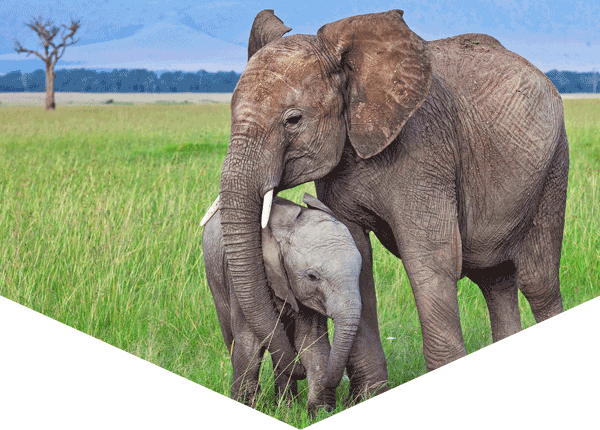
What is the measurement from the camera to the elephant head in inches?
121

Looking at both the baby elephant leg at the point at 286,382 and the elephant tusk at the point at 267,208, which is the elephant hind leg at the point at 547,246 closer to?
the baby elephant leg at the point at 286,382

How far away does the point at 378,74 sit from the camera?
329 cm

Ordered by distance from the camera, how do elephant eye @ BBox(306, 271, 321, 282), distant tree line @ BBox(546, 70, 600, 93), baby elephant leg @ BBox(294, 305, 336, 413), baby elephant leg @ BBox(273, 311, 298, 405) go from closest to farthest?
elephant eye @ BBox(306, 271, 321, 282), baby elephant leg @ BBox(294, 305, 336, 413), baby elephant leg @ BBox(273, 311, 298, 405), distant tree line @ BBox(546, 70, 600, 93)

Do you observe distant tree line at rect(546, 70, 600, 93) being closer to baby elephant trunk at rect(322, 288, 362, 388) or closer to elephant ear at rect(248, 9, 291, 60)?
elephant ear at rect(248, 9, 291, 60)

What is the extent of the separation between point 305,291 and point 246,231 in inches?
13.6

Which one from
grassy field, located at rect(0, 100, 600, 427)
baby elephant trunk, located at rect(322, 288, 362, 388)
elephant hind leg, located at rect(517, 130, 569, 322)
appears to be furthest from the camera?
grassy field, located at rect(0, 100, 600, 427)

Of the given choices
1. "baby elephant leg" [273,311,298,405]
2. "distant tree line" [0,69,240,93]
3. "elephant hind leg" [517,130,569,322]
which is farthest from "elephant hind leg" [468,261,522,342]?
"distant tree line" [0,69,240,93]

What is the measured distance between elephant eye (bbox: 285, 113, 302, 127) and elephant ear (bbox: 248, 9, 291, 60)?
67cm

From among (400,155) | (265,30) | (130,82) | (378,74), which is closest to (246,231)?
(400,155)

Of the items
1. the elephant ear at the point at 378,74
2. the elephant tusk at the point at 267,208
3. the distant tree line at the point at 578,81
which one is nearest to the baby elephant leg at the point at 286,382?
the elephant tusk at the point at 267,208

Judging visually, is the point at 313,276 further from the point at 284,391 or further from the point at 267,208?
the point at 284,391

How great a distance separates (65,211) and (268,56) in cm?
415

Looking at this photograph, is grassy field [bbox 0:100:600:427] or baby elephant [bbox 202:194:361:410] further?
grassy field [bbox 0:100:600:427]

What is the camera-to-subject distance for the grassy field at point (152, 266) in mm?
4477
